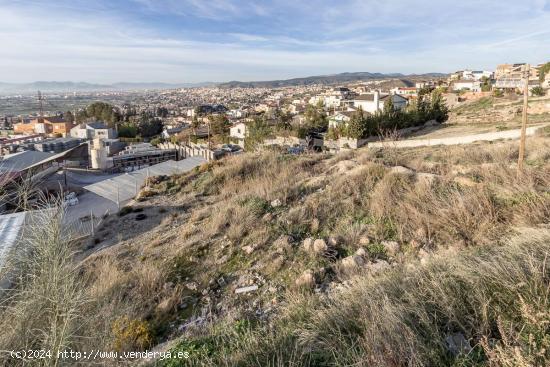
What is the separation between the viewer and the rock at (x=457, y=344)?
7.13ft

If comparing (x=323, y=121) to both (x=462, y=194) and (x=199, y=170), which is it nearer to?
(x=199, y=170)

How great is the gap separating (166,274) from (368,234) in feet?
12.0

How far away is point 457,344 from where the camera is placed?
7.50ft

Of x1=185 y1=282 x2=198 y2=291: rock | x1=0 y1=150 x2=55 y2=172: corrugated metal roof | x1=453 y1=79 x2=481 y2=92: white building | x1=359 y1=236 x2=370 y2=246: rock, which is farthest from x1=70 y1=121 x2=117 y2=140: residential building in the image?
x1=453 y1=79 x2=481 y2=92: white building

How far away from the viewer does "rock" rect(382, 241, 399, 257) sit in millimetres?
5234

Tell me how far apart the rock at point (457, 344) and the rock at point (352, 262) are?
2542mm

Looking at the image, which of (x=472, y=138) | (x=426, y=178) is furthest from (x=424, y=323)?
(x=472, y=138)

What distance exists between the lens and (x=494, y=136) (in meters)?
15.7

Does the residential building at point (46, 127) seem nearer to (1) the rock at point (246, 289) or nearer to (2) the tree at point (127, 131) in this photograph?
(2) the tree at point (127, 131)

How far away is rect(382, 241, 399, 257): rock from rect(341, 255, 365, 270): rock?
500 millimetres

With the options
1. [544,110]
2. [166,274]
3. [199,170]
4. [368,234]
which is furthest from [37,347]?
[544,110]

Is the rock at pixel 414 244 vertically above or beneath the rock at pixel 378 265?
above

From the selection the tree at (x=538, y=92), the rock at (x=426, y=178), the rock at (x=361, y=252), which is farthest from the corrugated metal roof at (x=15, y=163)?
the tree at (x=538, y=92)

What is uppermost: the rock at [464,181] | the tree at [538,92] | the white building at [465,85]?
the white building at [465,85]
